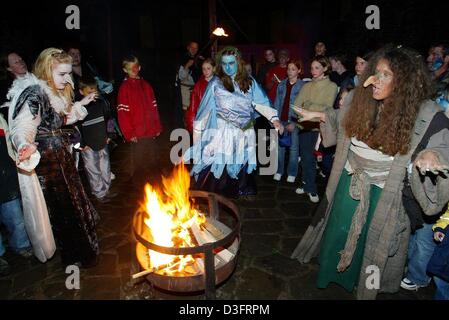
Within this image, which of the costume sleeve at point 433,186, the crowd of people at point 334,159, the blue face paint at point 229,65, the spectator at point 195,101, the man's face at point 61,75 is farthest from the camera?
the spectator at point 195,101

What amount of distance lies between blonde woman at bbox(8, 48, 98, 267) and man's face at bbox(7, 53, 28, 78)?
1.29 meters

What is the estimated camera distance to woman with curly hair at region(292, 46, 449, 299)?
2.96 m

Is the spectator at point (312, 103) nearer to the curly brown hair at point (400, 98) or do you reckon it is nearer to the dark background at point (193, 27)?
the curly brown hair at point (400, 98)

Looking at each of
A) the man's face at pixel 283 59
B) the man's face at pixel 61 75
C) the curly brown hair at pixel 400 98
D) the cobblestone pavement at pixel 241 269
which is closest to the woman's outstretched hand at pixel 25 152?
the man's face at pixel 61 75

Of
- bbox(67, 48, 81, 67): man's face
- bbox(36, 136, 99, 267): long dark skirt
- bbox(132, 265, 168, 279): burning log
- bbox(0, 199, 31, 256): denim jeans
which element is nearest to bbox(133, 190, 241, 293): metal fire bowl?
bbox(132, 265, 168, 279): burning log

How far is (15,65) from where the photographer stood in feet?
15.4

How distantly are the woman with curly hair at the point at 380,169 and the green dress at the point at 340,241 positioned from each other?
0.01 meters

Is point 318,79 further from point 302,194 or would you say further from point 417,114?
point 417,114

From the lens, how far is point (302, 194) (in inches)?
251

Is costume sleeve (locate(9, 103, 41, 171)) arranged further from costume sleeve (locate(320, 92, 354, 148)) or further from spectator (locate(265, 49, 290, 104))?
spectator (locate(265, 49, 290, 104))

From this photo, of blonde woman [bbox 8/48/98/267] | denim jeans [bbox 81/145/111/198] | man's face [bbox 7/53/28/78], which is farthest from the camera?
denim jeans [bbox 81/145/111/198]

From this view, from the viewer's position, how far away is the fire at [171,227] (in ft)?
11.5
